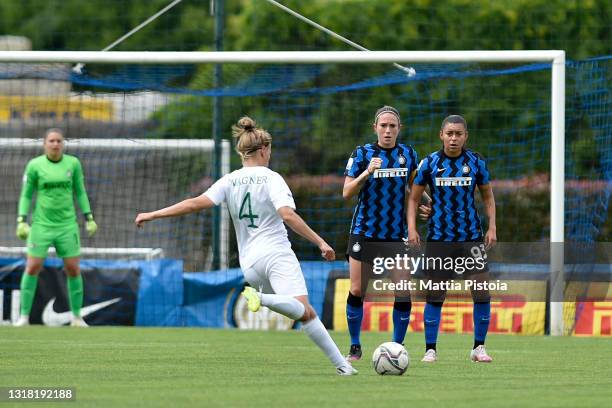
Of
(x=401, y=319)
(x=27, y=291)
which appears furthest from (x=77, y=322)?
(x=401, y=319)

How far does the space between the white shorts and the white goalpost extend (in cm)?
552

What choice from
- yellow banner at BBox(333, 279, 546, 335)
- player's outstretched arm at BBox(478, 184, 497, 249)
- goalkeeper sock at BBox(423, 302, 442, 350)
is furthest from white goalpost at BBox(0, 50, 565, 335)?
goalkeeper sock at BBox(423, 302, 442, 350)

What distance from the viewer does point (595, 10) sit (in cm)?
2367

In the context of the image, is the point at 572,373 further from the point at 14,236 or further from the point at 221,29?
the point at 14,236

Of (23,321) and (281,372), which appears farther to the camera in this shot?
(23,321)

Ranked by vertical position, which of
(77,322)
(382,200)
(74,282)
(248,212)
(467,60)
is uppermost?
(467,60)

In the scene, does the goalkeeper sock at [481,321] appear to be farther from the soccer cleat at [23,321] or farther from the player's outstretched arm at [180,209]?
the soccer cleat at [23,321]

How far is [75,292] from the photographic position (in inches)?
562

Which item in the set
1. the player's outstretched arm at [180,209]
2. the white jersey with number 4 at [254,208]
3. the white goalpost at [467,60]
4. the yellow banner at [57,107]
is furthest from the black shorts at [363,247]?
the yellow banner at [57,107]

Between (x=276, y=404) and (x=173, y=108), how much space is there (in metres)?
12.9

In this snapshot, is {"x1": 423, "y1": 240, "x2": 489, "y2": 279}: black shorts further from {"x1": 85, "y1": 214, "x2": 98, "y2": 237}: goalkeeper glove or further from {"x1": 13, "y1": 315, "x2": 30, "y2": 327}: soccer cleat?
{"x1": 13, "y1": 315, "x2": 30, "y2": 327}: soccer cleat

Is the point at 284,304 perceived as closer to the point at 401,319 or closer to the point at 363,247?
the point at 363,247

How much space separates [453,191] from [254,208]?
2.10 meters

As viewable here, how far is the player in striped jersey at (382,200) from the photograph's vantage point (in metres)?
10.2
